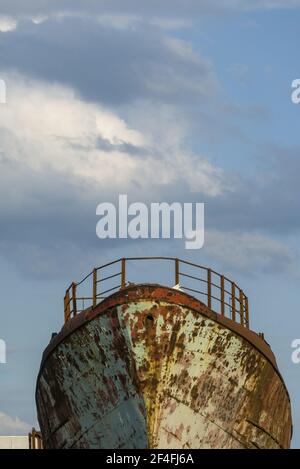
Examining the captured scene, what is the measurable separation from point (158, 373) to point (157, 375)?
0.17 feet

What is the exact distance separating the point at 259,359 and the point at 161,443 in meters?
3.80

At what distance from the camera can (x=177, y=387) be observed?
29.3 m

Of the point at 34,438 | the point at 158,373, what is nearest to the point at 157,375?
the point at 158,373

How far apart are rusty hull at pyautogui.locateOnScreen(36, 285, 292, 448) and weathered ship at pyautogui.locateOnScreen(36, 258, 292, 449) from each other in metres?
0.02

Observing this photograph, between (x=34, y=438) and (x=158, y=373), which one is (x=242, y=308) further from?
(x=34, y=438)

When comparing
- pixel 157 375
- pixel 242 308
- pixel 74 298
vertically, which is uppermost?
pixel 74 298

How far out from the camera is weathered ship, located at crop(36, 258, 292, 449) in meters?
29.1

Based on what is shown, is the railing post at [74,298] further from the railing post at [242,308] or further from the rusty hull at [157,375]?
the railing post at [242,308]

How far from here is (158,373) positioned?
29109 millimetres

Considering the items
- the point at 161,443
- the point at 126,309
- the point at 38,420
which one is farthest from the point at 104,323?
the point at 38,420

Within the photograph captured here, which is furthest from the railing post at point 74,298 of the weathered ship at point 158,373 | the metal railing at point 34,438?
the metal railing at point 34,438

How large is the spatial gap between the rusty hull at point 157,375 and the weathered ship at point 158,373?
0.02 m

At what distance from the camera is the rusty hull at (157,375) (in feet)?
95.4
